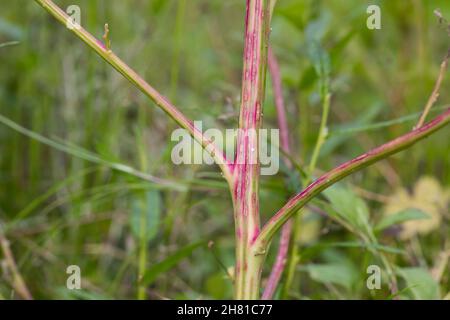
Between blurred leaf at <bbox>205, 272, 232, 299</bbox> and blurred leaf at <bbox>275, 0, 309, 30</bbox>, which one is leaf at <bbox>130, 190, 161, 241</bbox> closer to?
blurred leaf at <bbox>205, 272, 232, 299</bbox>

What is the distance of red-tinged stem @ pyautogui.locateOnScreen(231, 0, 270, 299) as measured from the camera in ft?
2.09

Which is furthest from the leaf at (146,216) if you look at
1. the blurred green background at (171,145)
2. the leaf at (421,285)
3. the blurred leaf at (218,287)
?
the leaf at (421,285)

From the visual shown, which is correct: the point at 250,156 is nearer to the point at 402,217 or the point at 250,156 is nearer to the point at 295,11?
the point at 402,217

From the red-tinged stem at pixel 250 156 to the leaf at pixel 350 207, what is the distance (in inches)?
9.8

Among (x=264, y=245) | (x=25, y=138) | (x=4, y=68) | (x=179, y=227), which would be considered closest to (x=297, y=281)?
(x=179, y=227)

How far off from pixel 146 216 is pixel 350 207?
13.9 inches

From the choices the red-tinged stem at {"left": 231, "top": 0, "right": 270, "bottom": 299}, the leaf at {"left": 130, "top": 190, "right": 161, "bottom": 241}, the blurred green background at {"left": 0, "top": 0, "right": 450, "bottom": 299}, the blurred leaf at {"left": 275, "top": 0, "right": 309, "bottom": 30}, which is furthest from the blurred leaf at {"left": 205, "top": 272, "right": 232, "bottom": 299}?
the blurred leaf at {"left": 275, "top": 0, "right": 309, "bottom": 30}

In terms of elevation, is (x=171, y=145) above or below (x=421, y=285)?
above

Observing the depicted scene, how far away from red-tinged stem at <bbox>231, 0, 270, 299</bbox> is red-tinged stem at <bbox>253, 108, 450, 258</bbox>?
0.06 feet

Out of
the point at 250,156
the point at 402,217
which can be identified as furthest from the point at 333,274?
the point at 250,156

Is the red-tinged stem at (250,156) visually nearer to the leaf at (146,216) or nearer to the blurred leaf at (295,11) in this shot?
the leaf at (146,216)

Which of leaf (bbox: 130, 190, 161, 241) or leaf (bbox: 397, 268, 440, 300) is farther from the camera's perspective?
leaf (bbox: 130, 190, 161, 241)

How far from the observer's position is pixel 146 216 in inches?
42.1

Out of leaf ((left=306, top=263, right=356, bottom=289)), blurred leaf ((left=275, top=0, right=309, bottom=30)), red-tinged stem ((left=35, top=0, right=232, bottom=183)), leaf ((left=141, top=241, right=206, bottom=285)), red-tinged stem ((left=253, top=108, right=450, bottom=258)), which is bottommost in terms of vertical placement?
leaf ((left=306, top=263, right=356, bottom=289))
